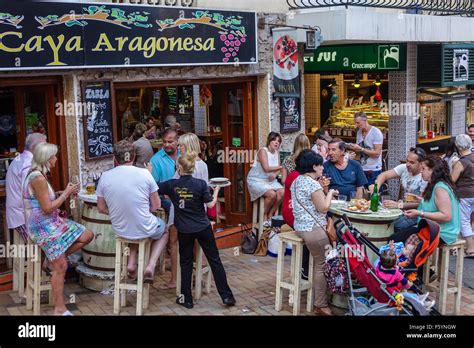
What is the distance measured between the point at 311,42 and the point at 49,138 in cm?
397

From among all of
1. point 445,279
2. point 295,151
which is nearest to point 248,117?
point 295,151

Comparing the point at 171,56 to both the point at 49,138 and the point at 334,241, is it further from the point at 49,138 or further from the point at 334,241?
the point at 334,241

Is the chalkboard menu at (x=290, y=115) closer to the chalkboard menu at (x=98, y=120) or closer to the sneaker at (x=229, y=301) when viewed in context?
the chalkboard menu at (x=98, y=120)

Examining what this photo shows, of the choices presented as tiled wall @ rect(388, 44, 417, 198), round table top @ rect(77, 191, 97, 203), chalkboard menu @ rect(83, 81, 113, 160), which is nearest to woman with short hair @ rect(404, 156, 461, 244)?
round table top @ rect(77, 191, 97, 203)

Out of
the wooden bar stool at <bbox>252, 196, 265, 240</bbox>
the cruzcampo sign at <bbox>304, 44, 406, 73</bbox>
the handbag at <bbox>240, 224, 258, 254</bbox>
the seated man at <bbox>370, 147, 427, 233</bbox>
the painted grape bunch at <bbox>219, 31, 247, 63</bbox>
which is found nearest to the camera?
the seated man at <bbox>370, 147, 427, 233</bbox>

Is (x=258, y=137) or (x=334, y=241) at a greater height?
(x=258, y=137)

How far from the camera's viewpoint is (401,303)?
6004mm

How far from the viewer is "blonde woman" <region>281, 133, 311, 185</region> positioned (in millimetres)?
8422

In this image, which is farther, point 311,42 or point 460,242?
point 311,42

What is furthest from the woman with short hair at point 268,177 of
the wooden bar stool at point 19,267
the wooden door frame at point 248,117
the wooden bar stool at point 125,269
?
the wooden bar stool at point 19,267

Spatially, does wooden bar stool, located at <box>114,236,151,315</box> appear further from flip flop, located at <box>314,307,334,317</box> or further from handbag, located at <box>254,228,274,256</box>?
handbag, located at <box>254,228,274,256</box>

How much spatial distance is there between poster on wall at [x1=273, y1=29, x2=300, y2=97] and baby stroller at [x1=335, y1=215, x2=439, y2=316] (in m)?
3.95

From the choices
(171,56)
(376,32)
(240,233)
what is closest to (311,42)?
(376,32)

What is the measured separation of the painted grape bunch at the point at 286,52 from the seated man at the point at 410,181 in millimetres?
2680
